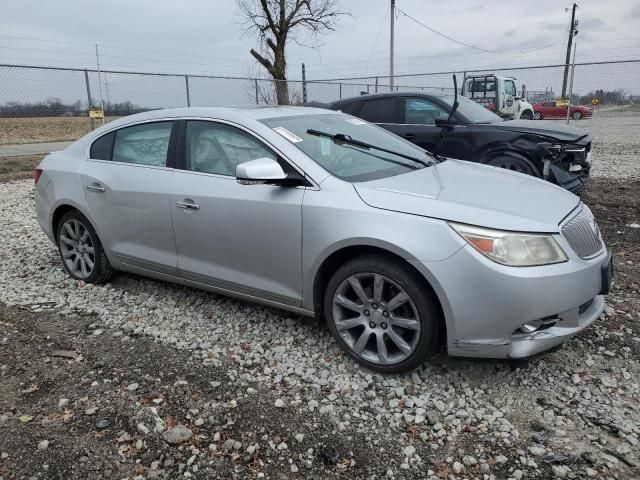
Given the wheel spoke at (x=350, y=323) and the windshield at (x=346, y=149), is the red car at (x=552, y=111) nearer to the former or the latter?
the windshield at (x=346, y=149)

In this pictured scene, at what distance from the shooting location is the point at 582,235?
9.48ft

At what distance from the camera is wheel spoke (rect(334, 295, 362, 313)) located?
2994 millimetres

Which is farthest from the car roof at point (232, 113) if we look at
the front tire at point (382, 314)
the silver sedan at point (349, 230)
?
the front tire at point (382, 314)

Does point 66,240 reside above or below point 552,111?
below

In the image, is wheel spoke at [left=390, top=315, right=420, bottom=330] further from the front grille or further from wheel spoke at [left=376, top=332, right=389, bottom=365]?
the front grille

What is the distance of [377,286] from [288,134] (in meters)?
1.22

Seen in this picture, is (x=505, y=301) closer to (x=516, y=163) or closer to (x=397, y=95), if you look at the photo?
(x=516, y=163)

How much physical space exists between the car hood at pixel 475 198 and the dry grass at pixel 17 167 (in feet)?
32.0

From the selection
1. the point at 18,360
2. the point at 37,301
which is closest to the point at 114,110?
the point at 37,301

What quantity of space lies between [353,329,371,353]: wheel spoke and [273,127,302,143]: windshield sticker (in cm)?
131

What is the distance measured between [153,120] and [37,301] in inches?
70.9

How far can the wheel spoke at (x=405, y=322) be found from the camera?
280cm

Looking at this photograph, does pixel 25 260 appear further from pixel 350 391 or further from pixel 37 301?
pixel 350 391

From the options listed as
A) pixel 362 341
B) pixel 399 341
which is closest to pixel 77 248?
pixel 362 341
